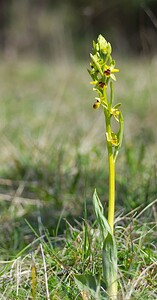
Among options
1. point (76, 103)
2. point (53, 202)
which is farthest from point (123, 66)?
point (53, 202)

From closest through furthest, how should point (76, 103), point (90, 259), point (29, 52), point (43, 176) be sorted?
1. point (90, 259)
2. point (43, 176)
3. point (76, 103)
4. point (29, 52)

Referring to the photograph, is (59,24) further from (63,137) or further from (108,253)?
(108,253)

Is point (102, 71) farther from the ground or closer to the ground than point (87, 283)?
farther from the ground

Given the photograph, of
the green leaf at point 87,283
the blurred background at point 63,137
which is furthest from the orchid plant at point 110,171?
the blurred background at point 63,137

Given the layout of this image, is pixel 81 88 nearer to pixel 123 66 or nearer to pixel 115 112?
pixel 123 66

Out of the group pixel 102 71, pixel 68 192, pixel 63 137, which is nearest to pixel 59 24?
pixel 63 137

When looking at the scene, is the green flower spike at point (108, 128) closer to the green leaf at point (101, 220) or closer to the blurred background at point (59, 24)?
the green leaf at point (101, 220)

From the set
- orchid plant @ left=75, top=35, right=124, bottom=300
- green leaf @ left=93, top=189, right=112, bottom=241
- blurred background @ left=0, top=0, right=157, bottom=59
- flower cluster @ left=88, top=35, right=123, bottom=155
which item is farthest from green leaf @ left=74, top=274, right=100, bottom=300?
blurred background @ left=0, top=0, right=157, bottom=59
